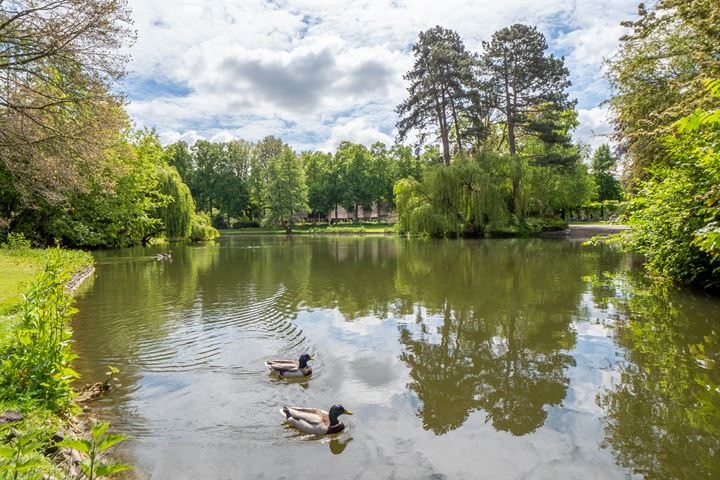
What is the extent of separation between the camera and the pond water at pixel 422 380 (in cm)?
425

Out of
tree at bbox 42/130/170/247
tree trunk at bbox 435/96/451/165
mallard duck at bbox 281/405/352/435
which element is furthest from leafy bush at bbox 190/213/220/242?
mallard duck at bbox 281/405/352/435

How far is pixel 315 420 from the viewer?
4.80 m

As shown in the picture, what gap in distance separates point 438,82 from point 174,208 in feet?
83.3

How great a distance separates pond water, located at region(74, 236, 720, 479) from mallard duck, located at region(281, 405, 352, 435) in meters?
0.13

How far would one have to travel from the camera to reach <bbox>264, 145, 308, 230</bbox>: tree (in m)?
59.5

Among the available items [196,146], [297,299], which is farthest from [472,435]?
[196,146]

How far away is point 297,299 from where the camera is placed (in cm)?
1232

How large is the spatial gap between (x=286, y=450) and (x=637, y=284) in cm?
1256

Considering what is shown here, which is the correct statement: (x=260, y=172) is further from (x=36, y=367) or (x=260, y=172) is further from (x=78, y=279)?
(x=36, y=367)

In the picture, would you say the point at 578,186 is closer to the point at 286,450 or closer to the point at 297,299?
the point at 297,299

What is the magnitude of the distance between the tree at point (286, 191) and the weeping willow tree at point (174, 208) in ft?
71.2

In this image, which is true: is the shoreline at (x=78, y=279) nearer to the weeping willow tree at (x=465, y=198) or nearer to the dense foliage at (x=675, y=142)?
the dense foliage at (x=675, y=142)

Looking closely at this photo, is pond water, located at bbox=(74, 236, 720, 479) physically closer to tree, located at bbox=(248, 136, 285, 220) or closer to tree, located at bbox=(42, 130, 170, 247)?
tree, located at bbox=(42, 130, 170, 247)

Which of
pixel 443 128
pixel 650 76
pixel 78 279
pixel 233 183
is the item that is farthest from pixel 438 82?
pixel 233 183
